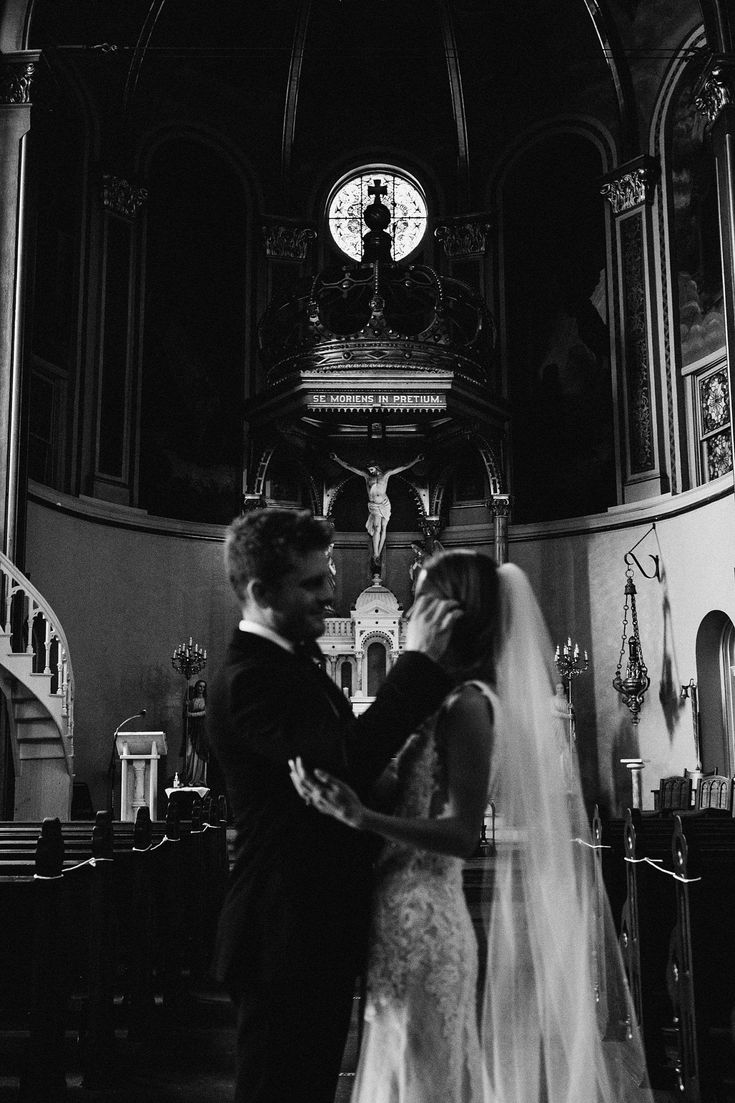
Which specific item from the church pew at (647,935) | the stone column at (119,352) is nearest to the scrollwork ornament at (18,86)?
the stone column at (119,352)

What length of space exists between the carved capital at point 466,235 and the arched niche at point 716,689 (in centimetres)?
630

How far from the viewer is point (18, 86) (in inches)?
472

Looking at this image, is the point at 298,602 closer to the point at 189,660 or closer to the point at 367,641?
the point at 189,660

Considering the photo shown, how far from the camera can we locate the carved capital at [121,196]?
15.0 meters

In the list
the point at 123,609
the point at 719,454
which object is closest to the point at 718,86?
the point at 719,454

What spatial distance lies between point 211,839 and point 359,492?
946 centimetres

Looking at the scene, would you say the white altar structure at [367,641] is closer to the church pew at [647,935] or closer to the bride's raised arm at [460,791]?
the church pew at [647,935]

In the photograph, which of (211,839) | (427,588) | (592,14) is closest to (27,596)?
(211,839)

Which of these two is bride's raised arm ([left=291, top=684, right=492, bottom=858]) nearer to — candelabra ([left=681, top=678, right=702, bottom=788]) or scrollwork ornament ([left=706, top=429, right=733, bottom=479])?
candelabra ([left=681, top=678, right=702, bottom=788])

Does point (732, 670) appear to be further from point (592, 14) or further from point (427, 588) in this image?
point (427, 588)

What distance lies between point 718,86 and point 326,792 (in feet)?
37.3

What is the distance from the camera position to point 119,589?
14344mm

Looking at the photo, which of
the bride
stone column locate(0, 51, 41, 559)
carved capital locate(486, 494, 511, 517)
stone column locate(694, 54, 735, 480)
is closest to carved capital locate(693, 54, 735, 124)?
stone column locate(694, 54, 735, 480)

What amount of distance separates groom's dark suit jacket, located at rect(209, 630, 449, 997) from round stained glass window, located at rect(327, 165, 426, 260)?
49.9ft
